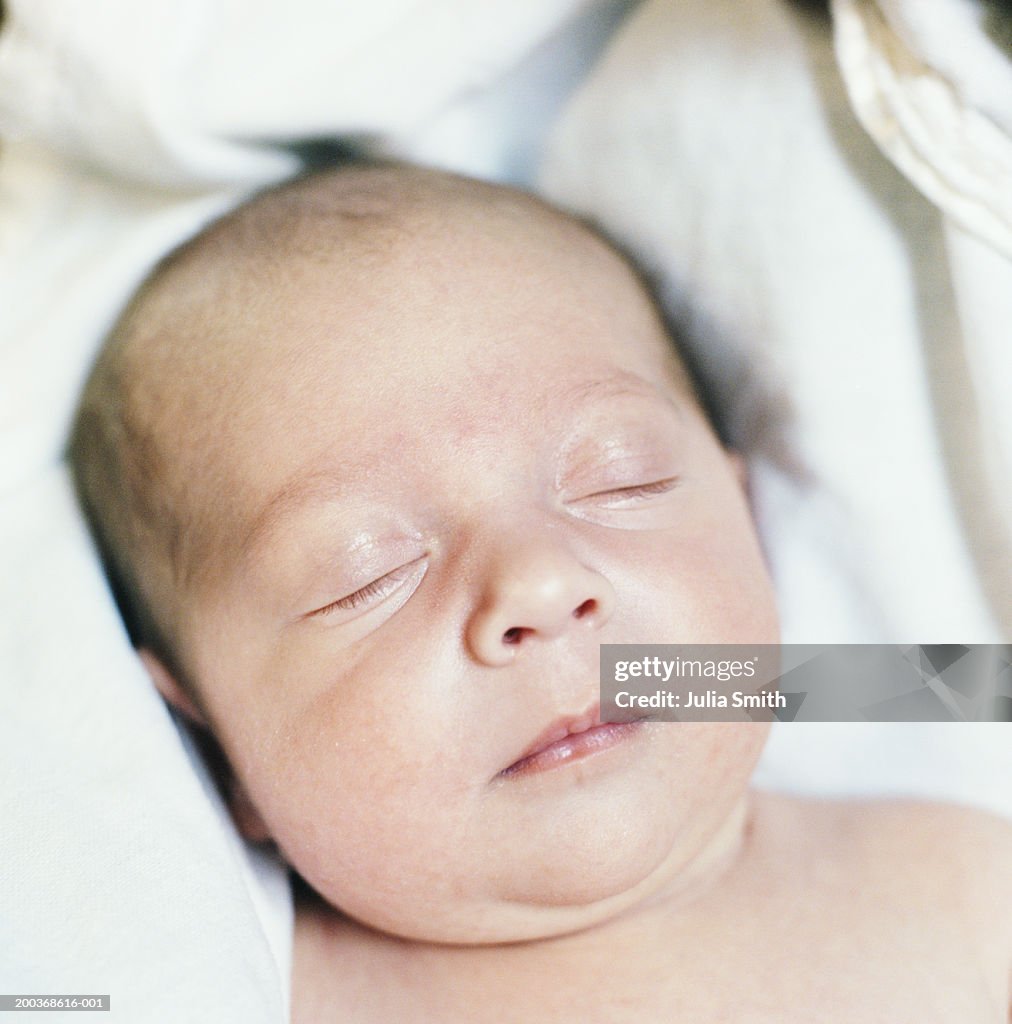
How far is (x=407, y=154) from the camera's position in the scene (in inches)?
50.6

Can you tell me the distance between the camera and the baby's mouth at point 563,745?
2.97 ft

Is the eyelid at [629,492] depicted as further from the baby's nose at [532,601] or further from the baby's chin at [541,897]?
the baby's chin at [541,897]

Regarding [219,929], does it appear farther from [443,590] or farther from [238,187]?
[238,187]

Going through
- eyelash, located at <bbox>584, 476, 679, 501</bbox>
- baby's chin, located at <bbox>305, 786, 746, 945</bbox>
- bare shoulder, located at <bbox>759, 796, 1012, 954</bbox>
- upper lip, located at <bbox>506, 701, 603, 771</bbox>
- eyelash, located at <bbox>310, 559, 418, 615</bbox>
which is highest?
eyelash, located at <bbox>584, 476, 679, 501</bbox>

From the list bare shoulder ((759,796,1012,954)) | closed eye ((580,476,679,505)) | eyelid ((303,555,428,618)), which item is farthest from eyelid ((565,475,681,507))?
bare shoulder ((759,796,1012,954))

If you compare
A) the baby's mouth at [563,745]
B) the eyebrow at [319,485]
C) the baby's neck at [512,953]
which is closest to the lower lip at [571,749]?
the baby's mouth at [563,745]

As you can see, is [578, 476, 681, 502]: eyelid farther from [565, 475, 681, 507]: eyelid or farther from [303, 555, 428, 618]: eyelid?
[303, 555, 428, 618]: eyelid

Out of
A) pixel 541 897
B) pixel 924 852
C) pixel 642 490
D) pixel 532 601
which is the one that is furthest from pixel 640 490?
pixel 924 852

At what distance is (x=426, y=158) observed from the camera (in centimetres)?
130

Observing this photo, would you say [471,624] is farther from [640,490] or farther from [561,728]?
[640,490]

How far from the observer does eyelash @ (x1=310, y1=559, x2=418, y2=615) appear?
0.95 m

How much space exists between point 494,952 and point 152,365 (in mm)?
636

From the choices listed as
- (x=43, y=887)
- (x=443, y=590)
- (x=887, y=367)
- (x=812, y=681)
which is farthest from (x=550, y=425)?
(x=43, y=887)

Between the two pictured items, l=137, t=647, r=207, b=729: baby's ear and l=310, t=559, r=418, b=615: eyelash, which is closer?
l=310, t=559, r=418, b=615: eyelash
